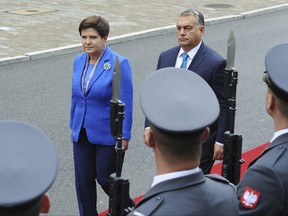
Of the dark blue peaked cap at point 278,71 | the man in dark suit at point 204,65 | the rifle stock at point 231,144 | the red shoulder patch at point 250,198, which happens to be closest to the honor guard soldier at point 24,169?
Result: the red shoulder patch at point 250,198

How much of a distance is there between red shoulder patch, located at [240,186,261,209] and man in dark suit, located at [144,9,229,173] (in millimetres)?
2442

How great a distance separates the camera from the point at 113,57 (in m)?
6.43

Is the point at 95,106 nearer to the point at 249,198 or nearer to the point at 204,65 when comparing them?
the point at 204,65

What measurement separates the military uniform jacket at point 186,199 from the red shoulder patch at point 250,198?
1.17 ft

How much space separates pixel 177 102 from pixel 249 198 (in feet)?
2.53

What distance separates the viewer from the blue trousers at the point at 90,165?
6410mm

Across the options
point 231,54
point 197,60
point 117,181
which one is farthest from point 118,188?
point 197,60

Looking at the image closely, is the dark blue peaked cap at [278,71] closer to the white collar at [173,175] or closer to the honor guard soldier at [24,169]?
Result: the white collar at [173,175]

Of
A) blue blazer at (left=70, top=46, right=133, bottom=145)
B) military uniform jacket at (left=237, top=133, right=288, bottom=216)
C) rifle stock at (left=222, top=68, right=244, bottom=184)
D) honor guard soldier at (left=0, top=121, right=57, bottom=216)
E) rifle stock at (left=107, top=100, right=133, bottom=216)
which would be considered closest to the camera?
honor guard soldier at (left=0, top=121, right=57, bottom=216)

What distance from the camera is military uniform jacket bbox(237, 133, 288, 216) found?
3795 mm

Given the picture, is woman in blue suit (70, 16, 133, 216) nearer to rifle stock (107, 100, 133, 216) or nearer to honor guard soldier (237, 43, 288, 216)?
rifle stock (107, 100, 133, 216)

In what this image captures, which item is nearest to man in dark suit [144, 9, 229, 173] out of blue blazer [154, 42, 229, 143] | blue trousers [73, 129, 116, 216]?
blue blazer [154, 42, 229, 143]

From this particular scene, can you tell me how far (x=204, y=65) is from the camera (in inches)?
252

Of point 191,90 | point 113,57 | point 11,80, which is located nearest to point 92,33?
point 113,57
